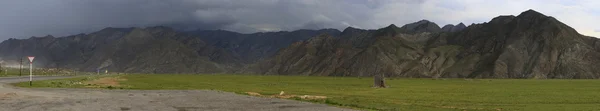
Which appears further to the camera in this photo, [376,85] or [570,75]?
[570,75]

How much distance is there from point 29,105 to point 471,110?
24850 millimetres

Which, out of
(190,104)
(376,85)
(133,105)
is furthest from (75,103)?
(376,85)

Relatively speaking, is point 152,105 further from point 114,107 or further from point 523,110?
point 523,110

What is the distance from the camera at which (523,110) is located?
32312 millimetres

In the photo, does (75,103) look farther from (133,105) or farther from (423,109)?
(423,109)

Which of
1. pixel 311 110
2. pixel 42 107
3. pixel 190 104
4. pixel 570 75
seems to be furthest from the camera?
pixel 570 75

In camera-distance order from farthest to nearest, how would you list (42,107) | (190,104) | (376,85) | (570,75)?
(570,75) < (376,85) < (190,104) < (42,107)

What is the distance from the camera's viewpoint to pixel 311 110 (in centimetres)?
2720

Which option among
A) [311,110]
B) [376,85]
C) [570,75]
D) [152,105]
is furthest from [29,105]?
[570,75]

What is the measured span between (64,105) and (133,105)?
3335mm

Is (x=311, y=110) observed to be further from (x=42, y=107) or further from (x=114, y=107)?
(x=42, y=107)

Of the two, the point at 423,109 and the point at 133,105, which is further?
the point at 423,109

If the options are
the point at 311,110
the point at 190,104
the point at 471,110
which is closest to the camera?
the point at 311,110

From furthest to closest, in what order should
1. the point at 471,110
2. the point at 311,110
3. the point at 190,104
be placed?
1. the point at 471,110
2. the point at 190,104
3. the point at 311,110
